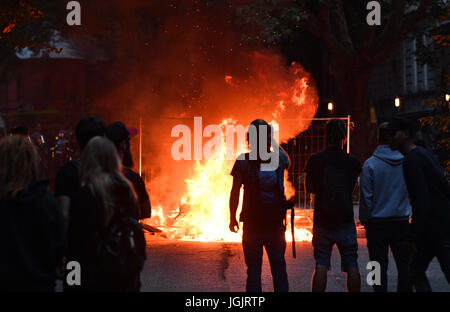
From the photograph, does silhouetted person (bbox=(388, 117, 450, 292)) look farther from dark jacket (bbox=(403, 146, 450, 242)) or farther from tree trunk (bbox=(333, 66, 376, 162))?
tree trunk (bbox=(333, 66, 376, 162))

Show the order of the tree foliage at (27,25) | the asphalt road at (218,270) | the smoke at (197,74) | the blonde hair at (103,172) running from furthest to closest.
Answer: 1. the smoke at (197,74)
2. the tree foliage at (27,25)
3. the asphalt road at (218,270)
4. the blonde hair at (103,172)

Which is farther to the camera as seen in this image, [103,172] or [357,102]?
[357,102]

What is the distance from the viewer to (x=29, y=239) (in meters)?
3.63

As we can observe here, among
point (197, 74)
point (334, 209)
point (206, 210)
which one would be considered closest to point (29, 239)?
point (334, 209)

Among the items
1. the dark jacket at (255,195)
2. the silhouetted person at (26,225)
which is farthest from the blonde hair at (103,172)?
the dark jacket at (255,195)

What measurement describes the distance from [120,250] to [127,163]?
0.99 meters

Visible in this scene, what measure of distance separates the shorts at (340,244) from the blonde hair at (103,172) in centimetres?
219

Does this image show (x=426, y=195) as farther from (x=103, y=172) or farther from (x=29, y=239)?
(x=29, y=239)

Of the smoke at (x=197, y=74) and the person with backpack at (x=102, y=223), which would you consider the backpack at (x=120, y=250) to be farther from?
the smoke at (x=197, y=74)

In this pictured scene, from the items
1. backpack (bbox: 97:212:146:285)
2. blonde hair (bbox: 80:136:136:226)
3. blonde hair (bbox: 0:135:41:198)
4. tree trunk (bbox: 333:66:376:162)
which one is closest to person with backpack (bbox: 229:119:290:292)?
backpack (bbox: 97:212:146:285)

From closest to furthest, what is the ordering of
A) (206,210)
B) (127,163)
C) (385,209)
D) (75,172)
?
(75,172) < (127,163) < (385,209) < (206,210)

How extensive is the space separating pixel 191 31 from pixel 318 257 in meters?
15.7

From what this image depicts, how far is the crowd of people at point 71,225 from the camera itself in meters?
3.60
